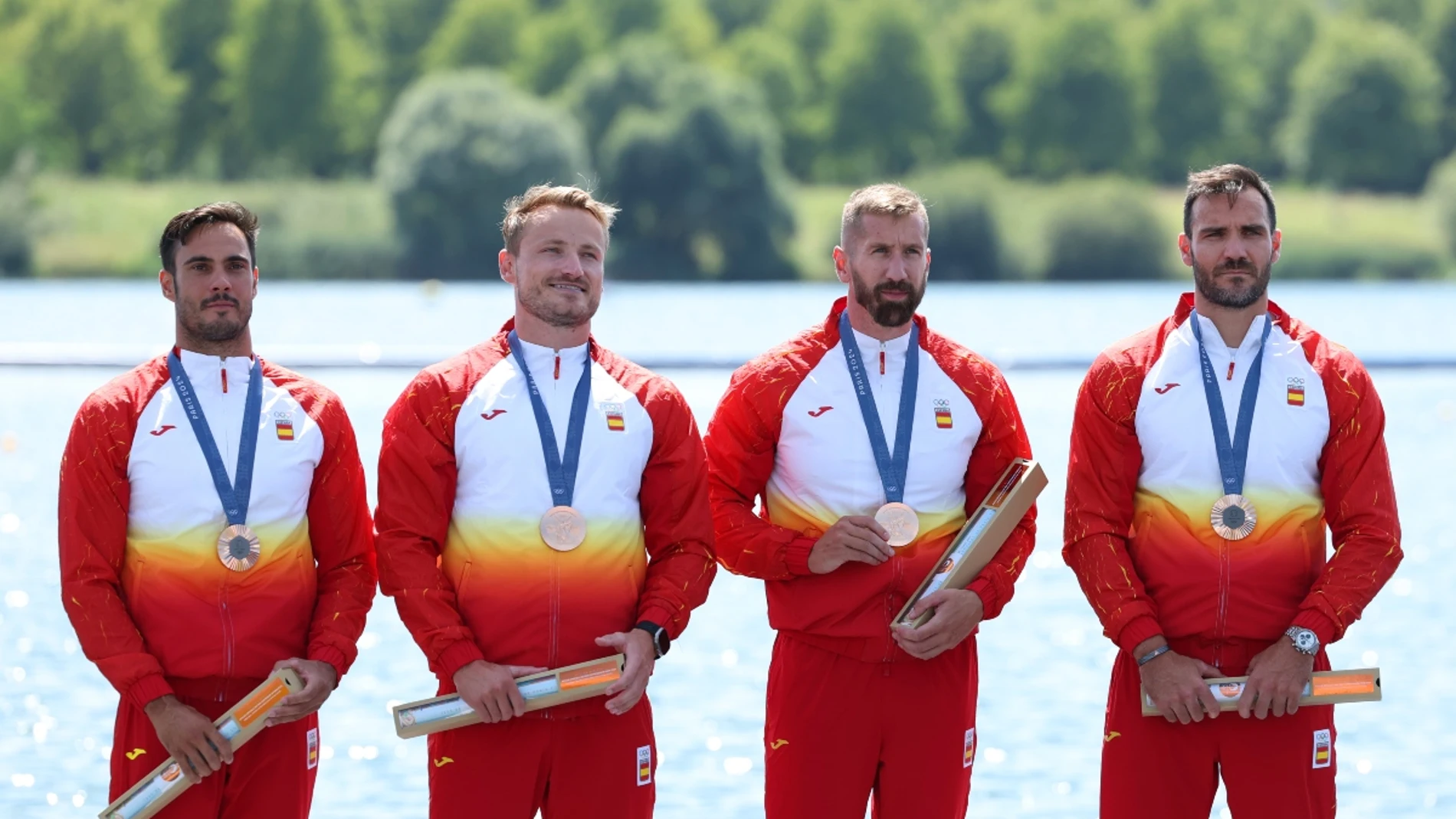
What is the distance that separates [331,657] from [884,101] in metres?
99.6

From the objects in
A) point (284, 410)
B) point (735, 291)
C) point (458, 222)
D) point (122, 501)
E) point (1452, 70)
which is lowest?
point (122, 501)

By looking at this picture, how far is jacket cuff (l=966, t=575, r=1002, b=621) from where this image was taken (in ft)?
17.0

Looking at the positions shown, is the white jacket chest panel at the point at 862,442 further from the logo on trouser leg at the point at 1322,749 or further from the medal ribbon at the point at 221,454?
the medal ribbon at the point at 221,454

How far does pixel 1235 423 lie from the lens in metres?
5.22

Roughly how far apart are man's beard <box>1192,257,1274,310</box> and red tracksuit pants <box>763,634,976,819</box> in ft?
4.31

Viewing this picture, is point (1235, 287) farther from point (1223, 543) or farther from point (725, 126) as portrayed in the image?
point (725, 126)

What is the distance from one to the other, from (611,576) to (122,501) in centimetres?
139

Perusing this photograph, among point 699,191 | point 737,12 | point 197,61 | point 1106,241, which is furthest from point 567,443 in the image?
point 737,12

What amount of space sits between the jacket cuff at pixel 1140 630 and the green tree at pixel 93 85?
90526 mm

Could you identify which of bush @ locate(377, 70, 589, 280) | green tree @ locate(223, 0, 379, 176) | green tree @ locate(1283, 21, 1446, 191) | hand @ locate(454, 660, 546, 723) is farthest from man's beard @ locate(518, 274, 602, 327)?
green tree @ locate(1283, 21, 1446, 191)

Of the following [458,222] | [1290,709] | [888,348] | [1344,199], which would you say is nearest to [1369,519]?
[1290,709]

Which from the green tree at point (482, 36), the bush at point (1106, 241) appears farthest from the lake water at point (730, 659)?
the green tree at point (482, 36)

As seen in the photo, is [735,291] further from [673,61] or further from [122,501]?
[122,501]

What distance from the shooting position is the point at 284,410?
5117 mm
